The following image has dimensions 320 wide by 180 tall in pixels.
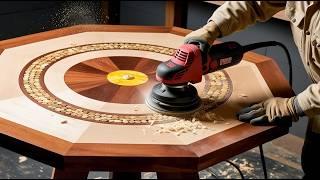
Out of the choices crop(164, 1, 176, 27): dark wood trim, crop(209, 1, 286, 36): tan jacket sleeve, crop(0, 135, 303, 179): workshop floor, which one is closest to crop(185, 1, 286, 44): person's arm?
crop(209, 1, 286, 36): tan jacket sleeve

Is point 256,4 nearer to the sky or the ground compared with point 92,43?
nearer to the sky

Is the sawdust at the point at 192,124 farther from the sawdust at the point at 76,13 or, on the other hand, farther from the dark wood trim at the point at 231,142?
the sawdust at the point at 76,13

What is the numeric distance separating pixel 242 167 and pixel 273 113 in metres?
1.14

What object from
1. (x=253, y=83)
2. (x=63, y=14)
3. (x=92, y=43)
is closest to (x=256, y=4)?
(x=253, y=83)

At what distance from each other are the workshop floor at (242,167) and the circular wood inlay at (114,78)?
829 millimetres

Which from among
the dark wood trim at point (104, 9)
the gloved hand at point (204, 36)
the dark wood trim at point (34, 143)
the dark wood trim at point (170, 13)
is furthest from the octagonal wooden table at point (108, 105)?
the dark wood trim at point (104, 9)

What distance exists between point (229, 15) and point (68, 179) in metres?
0.63

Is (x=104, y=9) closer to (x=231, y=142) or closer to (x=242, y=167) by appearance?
(x=242, y=167)

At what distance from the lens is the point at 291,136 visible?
2.53m

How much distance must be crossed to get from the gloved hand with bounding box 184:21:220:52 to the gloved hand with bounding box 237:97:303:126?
0.19 metres

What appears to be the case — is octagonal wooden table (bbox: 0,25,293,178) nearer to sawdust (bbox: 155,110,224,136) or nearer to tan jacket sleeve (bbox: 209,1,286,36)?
sawdust (bbox: 155,110,224,136)

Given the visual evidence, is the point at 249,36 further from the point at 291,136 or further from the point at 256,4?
the point at 256,4

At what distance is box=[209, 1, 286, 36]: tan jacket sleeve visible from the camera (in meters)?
1.39

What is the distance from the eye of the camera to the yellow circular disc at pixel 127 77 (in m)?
1.34
